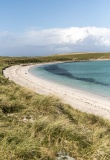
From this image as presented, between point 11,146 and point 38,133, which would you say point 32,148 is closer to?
point 11,146

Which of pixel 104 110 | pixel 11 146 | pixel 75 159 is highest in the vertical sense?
pixel 11 146

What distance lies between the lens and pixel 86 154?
20.7 ft

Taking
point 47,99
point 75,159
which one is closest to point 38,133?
point 75,159

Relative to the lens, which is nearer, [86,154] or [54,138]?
[86,154]

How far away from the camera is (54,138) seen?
281 inches

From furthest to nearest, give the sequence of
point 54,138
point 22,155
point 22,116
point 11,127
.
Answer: point 22,116, point 11,127, point 54,138, point 22,155

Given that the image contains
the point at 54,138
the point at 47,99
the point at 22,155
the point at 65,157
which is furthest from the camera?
the point at 47,99

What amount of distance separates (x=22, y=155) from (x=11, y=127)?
2.20 m

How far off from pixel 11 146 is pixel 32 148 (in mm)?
504

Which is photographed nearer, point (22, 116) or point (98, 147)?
point (98, 147)

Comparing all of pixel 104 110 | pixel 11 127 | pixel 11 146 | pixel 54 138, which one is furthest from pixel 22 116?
pixel 104 110

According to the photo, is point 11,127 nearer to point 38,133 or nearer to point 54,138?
point 38,133

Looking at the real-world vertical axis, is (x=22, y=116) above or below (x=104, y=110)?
above

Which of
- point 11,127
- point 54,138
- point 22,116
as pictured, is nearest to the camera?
point 54,138
